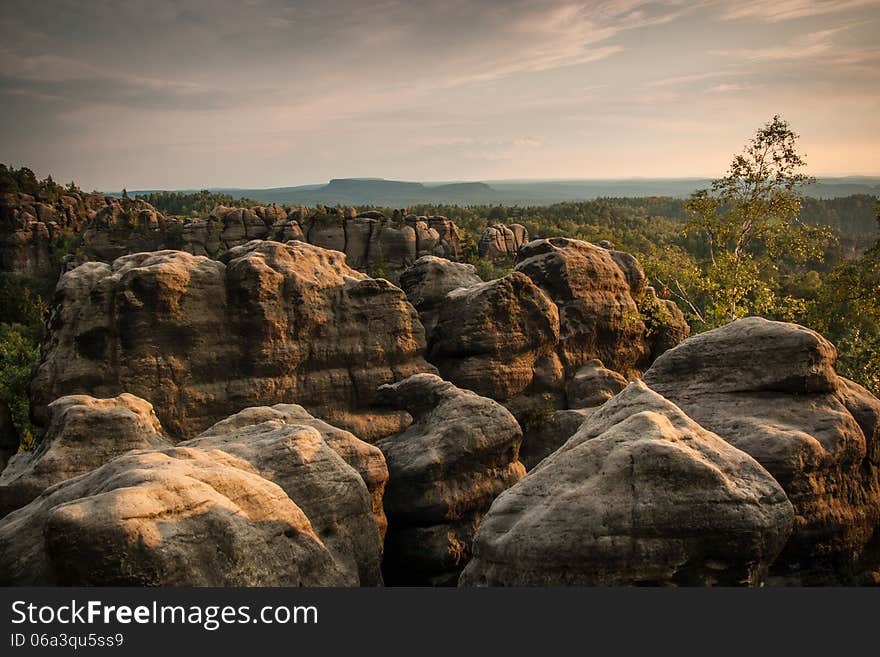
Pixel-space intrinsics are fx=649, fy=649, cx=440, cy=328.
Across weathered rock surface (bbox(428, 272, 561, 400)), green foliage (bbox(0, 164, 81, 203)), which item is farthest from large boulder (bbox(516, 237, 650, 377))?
green foliage (bbox(0, 164, 81, 203))

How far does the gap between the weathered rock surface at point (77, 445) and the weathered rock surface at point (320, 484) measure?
94.0 inches

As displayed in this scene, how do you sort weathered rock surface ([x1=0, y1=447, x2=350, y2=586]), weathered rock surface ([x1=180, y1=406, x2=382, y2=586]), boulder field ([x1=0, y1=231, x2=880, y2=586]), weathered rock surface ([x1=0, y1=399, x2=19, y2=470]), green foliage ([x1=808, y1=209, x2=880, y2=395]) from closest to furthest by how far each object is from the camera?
weathered rock surface ([x1=0, y1=447, x2=350, y2=586]) < boulder field ([x1=0, y1=231, x2=880, y2=586]) < weathered rock surface ([x1=180, y1=406, x2=382, y2=586]) < green foliage ([x1=808, y1=209, x2=880, y2=395]) < weathered rock surface ([x1=0, y1=399, x2=19, y2=470])

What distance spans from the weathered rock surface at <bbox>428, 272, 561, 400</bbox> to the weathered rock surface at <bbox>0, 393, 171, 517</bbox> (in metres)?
14.4

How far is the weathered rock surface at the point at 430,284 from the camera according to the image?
1328 inches

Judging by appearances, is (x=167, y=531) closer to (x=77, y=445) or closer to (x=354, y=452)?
(x=77, y=445)

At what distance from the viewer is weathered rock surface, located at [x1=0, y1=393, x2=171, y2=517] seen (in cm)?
1836

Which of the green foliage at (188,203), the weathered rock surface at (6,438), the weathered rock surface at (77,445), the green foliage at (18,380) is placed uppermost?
the green foliage at (188,203)

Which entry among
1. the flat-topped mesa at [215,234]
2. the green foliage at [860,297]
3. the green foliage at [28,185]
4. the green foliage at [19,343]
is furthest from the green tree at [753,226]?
the green foliage at [28,185]

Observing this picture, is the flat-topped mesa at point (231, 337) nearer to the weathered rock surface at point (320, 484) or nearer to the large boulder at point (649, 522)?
the weathered rock surface at point (320, 484)

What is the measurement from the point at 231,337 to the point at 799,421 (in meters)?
21.0

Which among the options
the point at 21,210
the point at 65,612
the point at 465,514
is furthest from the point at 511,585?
the point at 21,210

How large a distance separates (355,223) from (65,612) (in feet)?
297

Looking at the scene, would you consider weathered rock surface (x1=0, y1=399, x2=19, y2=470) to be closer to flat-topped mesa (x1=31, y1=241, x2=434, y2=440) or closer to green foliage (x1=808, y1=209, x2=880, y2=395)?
flat-topped mesa (x1=31, y1=241, x2=434, y2=440)

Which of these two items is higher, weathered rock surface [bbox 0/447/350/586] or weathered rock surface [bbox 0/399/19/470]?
weathered rock surface [bbox 0/447/350/586]
